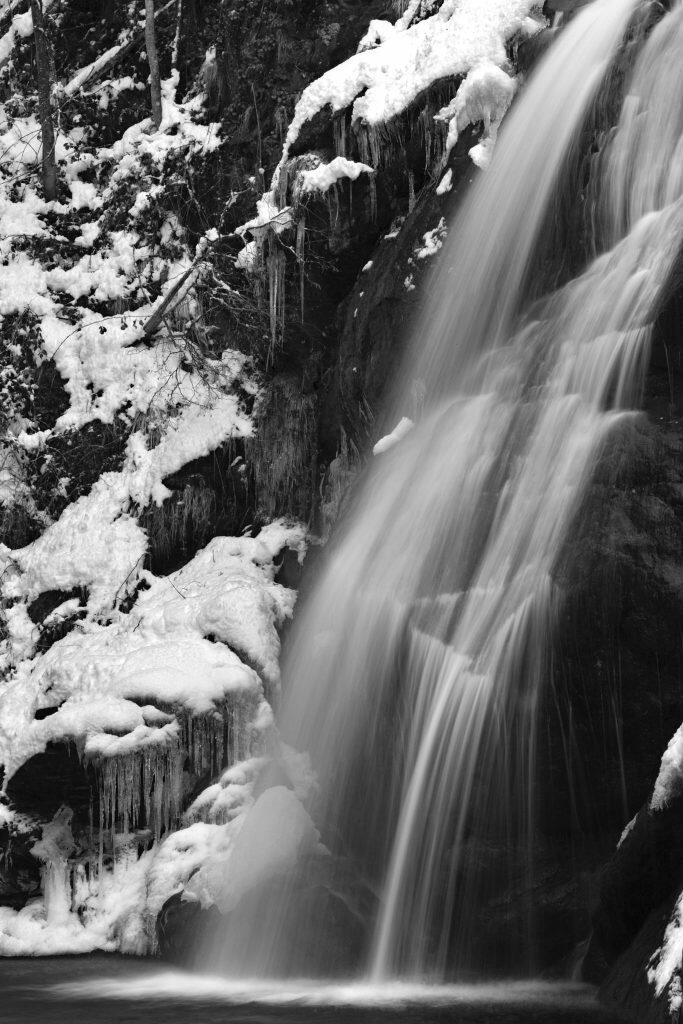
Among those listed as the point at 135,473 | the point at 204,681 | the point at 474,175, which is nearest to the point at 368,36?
the point at 474,175

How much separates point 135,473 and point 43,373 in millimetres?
1931

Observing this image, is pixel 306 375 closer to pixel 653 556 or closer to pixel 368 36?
pixel 368 36

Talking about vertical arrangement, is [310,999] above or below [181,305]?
below

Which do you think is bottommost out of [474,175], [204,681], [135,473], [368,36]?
[204,681]

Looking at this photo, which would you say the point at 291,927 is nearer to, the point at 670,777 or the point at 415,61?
the point at 670,777

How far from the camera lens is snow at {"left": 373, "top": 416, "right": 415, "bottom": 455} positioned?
8.38 m

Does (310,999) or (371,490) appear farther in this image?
(371,490)

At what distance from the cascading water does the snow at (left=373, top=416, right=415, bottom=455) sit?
0.32ft

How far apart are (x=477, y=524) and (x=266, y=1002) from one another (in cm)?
295

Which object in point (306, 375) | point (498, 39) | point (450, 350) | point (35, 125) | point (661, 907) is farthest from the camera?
point (35, 125)

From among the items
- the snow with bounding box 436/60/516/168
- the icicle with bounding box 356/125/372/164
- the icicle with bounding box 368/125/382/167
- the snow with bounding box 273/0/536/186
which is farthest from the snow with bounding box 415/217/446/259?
the snow with bounding box 273/0/536/186

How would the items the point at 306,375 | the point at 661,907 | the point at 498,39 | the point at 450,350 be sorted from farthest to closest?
the point at 306,375 < the point at 498,39 < the point at 450,350 < the point at 661,907

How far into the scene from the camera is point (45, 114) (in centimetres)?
1316

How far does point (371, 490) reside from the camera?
836cm
